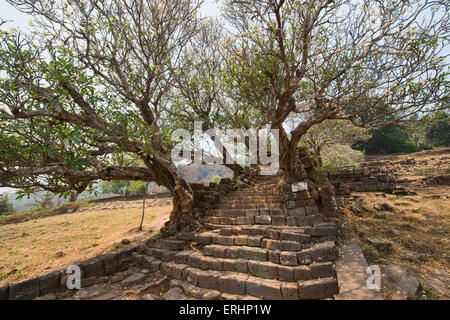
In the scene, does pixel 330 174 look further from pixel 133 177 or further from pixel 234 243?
pixel 133 177

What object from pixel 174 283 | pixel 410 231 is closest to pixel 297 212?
pixel 410 231

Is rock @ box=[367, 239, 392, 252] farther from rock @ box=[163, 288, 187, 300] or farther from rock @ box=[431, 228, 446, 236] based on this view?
rock @ box=[163, 288, 187, 300]

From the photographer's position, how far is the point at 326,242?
425 cm

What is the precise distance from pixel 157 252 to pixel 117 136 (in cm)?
337

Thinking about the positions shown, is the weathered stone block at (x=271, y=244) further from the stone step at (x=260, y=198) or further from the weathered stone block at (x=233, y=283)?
the stone step at (x=260, y=198)

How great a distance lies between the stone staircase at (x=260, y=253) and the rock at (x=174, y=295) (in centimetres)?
30

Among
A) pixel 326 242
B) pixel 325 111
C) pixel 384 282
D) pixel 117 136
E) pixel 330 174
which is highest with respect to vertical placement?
pixel 325 111

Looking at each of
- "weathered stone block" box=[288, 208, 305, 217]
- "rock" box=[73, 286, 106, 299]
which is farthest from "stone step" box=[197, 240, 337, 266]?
"rock" box=[73, 286, 106, 299]

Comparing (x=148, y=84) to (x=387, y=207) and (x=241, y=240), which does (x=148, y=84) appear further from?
(x=387, y=207)

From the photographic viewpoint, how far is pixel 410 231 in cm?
516

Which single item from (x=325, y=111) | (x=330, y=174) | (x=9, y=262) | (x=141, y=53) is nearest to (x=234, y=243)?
(x=325, y=111)

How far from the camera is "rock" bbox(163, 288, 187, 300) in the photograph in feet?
12.4

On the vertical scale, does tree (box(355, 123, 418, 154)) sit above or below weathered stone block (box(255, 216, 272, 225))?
above

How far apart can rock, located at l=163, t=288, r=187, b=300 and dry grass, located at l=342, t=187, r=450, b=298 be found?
3.83m
